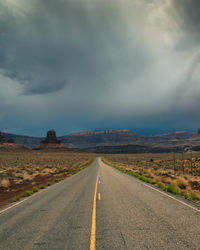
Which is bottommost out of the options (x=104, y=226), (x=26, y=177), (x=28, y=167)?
(x=28, y=167)

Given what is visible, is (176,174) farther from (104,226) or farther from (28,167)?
(28,167)

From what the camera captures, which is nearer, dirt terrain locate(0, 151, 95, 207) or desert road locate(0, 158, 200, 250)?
Result: desert road locate(0, 158, 200, 250)

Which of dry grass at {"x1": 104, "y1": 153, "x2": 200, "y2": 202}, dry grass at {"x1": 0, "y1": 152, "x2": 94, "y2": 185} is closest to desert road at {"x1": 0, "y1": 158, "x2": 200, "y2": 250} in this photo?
dry grass at {"x1": 104, "y1": 153, "x2": 200, "y2": 202}

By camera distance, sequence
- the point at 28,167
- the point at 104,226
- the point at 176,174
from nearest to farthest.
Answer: the point at 104,226 < the point at 176,174 < the point at 28,167

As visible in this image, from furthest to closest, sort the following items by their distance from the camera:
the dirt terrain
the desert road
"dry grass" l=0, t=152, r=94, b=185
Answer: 1. "dry grass" l=0, t=152, r=94, b=185
2. the dirt terrain
3. the desert road

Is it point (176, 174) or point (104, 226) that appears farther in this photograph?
point (176, 174)

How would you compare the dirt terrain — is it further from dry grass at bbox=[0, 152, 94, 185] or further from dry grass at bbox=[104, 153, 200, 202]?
dry grass at bbox=[104, 153, 200, 202]

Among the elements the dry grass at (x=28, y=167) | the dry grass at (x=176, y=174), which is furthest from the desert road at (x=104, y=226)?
the dry grass at (x=28, y=167)

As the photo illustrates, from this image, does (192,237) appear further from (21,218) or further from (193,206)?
(21,218)

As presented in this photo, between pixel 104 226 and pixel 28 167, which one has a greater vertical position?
pixel 104 226

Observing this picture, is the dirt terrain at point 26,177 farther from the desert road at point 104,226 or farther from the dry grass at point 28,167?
the desert road at point 104,226

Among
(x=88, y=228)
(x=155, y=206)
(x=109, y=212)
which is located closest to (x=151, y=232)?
(x=88, y=228)

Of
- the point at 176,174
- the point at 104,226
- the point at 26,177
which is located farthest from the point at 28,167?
the point at 104,226

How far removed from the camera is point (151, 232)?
5578 mm
